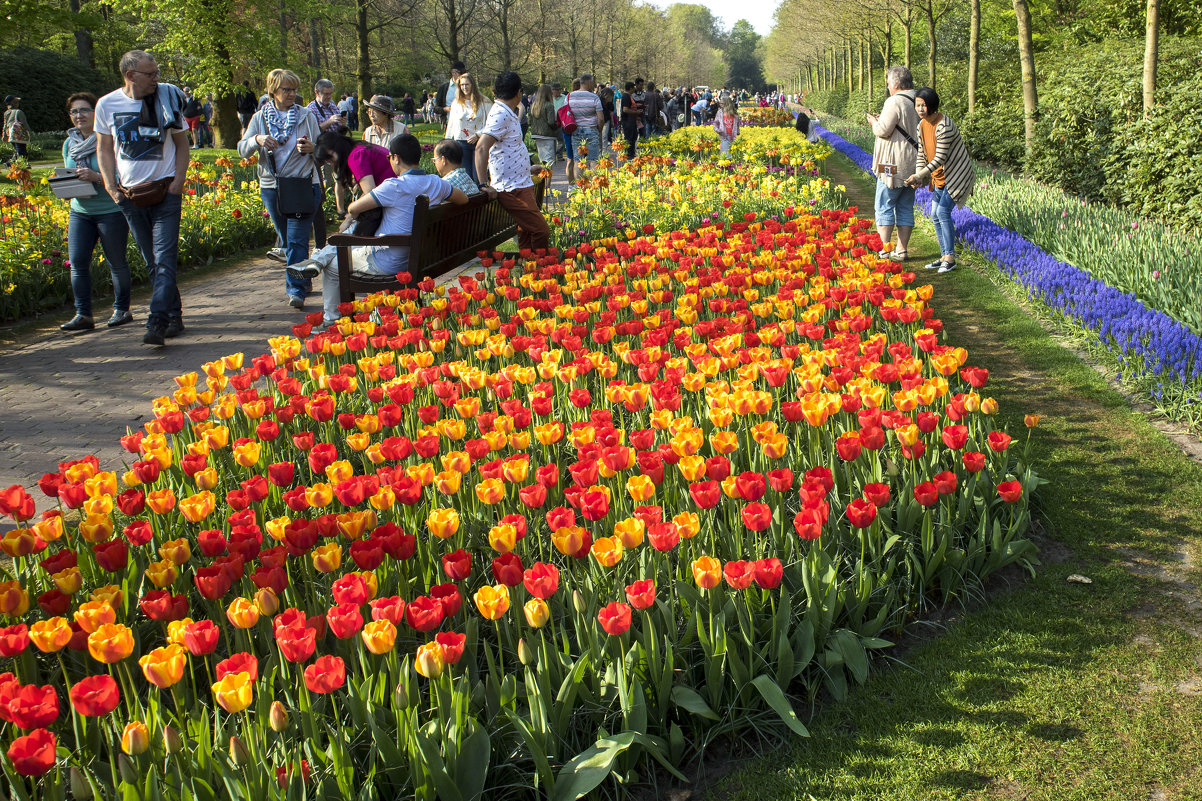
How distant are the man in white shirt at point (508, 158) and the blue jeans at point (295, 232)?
4.72ft

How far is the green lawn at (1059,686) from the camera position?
2291 millimetres

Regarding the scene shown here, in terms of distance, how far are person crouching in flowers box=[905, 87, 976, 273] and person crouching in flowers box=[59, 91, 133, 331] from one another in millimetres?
6143

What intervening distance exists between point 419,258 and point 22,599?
167 inches

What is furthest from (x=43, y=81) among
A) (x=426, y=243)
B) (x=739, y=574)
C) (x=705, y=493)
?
(x=739, y=574)

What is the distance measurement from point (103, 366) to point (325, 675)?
16.5 feet

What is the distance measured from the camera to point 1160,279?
18.8ft

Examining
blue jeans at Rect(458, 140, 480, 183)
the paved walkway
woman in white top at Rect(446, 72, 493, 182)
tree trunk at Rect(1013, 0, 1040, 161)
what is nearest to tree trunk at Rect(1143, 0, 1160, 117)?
tree trunk at Rect(1013, 0, 1040, 161)

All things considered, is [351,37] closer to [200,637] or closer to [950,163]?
[950,163]

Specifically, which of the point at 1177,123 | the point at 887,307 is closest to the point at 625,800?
the point at 887,307

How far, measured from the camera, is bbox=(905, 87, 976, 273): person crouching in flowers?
7.81m

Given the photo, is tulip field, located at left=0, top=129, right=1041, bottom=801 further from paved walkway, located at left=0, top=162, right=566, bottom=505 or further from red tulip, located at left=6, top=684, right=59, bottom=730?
paved walkway, located at left=0, top=162, right=566, bottom=505

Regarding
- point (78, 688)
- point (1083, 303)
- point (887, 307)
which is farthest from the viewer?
point (1083, 303)

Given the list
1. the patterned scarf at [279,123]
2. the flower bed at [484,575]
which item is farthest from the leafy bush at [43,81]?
the flower bed at [484,575]

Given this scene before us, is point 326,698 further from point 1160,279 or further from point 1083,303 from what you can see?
point 1160,279
